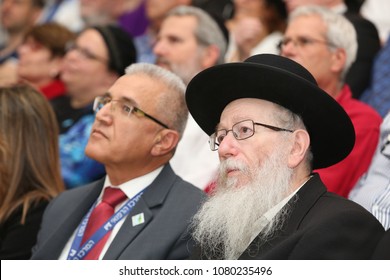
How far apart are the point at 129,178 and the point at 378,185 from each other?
1.44 m

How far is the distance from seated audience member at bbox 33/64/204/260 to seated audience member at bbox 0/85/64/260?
0.11 meters

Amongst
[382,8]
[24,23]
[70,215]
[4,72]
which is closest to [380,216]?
[70,215]

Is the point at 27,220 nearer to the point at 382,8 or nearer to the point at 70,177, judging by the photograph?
the point at 70,177

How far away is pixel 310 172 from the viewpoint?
404 centimetres

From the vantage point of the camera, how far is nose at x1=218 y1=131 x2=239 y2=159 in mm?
3955

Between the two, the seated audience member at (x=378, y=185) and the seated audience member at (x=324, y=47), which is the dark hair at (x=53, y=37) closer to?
the seated audience member at (x=324, y=47)

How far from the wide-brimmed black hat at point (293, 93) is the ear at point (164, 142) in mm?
784

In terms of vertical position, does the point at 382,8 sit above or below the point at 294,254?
below

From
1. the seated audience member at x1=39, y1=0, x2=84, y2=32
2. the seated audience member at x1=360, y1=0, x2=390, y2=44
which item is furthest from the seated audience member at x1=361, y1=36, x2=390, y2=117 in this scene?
the seated audience member at x1=39, y1=0, x2=84, y2=32

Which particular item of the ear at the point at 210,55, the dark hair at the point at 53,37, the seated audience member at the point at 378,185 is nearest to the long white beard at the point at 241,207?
the seated audience member at the point at 378,185

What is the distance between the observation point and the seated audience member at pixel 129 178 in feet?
14.9

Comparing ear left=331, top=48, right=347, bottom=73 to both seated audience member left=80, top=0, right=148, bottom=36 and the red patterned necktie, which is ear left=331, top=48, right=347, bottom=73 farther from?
seated audience member left=80, top=0, right=148, bottom=36

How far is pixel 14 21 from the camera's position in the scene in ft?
31.2
